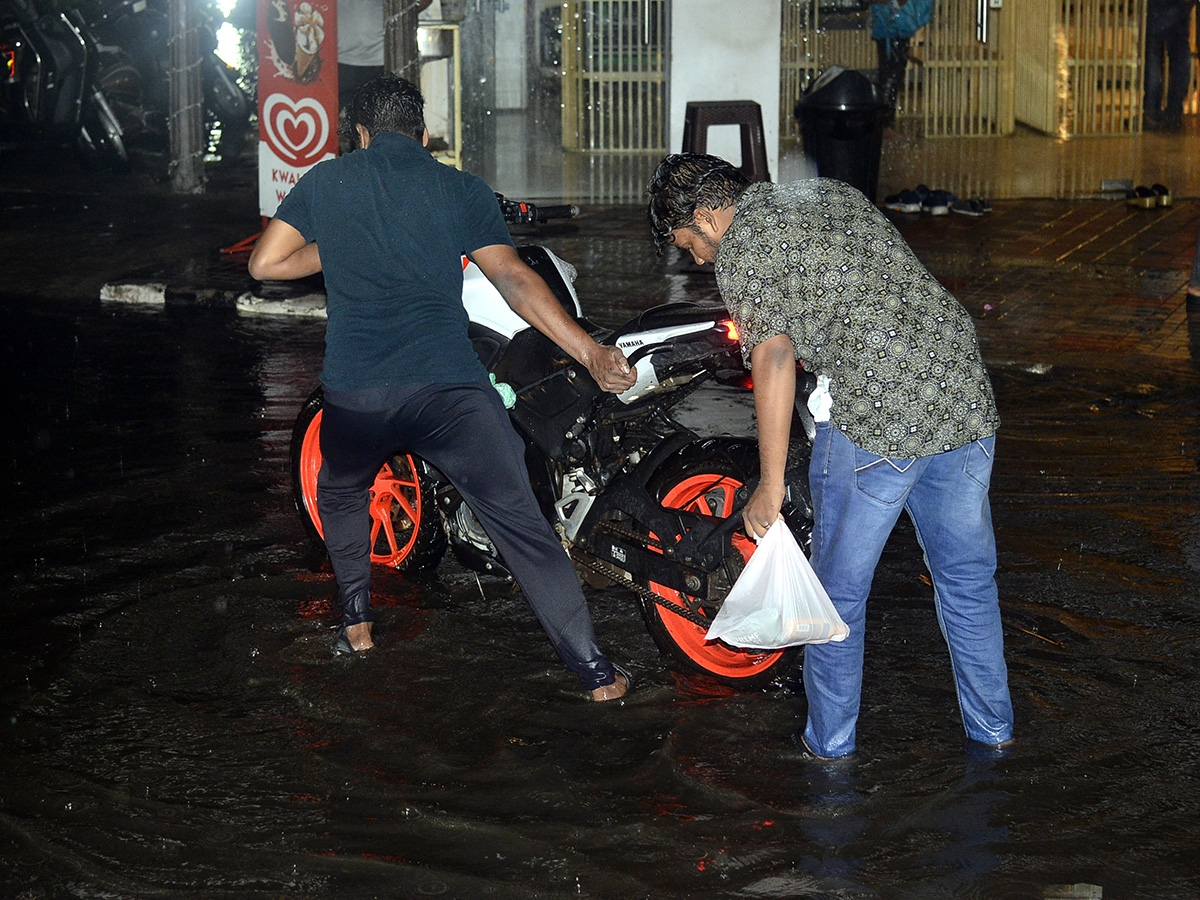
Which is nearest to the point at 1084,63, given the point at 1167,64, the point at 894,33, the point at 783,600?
the point at 1167,64

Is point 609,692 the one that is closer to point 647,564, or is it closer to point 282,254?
point 647,564

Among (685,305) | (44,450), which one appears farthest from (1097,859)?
(44,450)

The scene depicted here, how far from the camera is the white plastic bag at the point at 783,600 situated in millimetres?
3775

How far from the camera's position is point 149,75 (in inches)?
691

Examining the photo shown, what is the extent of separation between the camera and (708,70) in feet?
50.1

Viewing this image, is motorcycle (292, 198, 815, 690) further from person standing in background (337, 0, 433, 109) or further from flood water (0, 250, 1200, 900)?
person standing in background (337, 0, 433, 109)

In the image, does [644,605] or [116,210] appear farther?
[116,210]

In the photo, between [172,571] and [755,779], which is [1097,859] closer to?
[755,779]

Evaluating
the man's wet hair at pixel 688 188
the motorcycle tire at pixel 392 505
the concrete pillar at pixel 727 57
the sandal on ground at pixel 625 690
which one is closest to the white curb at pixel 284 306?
the motorcycle tire at pixel 392 505

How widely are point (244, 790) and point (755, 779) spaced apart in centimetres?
136

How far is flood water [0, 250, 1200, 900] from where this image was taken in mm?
3482

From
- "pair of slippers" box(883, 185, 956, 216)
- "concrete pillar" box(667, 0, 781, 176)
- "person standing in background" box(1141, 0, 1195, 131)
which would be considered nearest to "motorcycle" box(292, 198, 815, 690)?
"pair of slippers" box(883, 185, 956, 216)

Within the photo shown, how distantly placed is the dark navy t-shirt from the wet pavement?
102 centimetres

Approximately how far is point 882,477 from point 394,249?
154 centimetres
